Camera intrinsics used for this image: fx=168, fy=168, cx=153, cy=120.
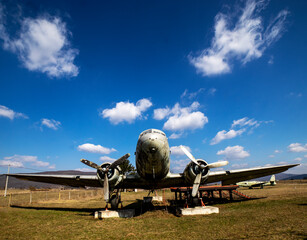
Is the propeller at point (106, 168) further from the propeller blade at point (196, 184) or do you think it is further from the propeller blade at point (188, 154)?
the propeller blade at point (196, 184)

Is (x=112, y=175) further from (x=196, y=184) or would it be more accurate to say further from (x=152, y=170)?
(x=196, y=184)

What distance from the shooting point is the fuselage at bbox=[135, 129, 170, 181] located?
32.4 ft

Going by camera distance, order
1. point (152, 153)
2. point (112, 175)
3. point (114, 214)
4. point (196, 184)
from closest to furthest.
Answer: point (152, 153)
point (196, 184)
point (114, 214)
point (112, 175)

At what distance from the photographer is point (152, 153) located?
10.1 meters

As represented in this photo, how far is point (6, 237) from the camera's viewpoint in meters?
8.24

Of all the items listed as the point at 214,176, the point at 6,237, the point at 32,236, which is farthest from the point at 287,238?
the point at 6,237

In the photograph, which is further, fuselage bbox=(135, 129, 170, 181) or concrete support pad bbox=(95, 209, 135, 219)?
concrete support pad bbox=(95, 209, 135, 219)

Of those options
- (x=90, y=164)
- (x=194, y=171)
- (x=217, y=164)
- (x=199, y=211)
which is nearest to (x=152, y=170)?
(x=194, y=171)

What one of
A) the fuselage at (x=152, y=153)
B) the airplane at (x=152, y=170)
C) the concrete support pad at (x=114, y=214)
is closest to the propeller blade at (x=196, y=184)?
the airplane at (x=152, y=170)

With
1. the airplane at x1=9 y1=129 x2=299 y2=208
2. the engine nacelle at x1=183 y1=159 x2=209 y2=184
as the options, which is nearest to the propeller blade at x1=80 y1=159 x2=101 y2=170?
the airplane at x1=9 y1=129 x2=299 y2=208

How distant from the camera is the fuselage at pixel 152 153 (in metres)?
9.88

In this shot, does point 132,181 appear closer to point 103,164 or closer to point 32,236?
point 103,164

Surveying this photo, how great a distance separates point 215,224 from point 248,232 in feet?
6.68

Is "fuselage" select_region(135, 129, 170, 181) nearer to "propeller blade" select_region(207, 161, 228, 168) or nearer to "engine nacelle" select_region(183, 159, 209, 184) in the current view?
"engine nacelle" select_region(183, 159, 209, 184)
